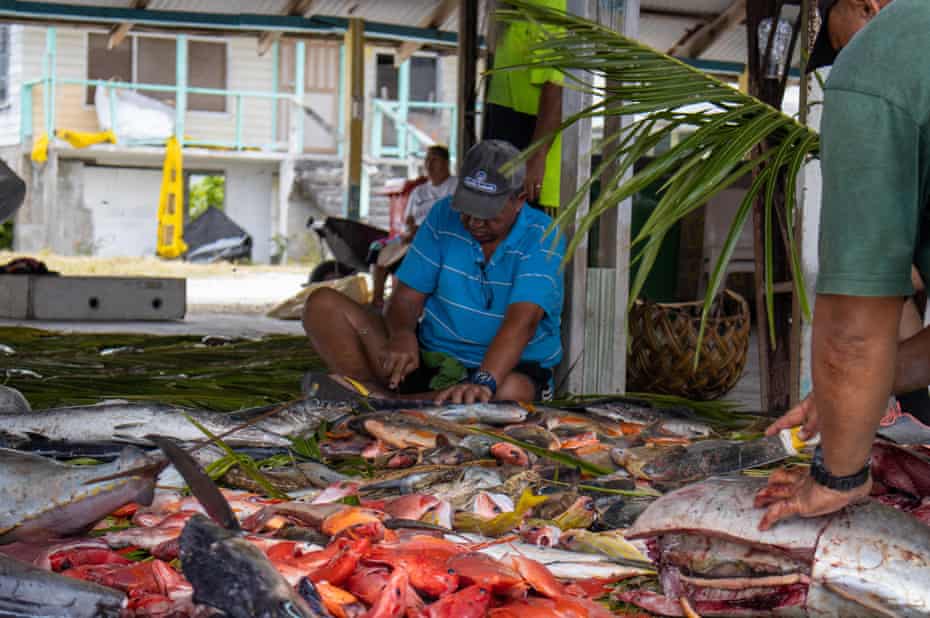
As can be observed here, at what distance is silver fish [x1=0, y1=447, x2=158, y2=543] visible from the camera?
2375 mm

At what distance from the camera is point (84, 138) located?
1798 cm

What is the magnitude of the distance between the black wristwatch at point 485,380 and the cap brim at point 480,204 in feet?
2.09

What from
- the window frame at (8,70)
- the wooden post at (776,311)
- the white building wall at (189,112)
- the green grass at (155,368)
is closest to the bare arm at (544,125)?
the wooden post at (776,311)

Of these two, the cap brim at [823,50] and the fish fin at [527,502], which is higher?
the cap brim at [823,50]

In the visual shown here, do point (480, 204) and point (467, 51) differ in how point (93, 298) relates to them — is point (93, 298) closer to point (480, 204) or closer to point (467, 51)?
point (467, 51)

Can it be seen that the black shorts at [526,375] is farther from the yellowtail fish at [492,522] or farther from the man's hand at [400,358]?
the yellowtail fish at [492,522]

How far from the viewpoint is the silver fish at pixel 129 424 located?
10.6 feet

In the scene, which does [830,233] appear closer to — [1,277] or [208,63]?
[1,277]

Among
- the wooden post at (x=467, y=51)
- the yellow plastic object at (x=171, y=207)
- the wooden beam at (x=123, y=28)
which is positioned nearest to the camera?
the wooden post at (x=467, y=51)

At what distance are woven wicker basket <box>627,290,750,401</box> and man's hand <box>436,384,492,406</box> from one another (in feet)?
5.54

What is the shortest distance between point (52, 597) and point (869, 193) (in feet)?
5.04

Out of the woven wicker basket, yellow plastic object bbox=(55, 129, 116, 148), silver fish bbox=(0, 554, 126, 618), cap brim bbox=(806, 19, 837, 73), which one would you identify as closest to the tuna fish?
cap brim bbox=(806, 19, 837, 73)

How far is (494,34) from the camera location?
5719mm

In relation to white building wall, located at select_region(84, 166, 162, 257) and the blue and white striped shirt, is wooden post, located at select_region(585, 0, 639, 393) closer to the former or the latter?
the blue and white striped shirt
